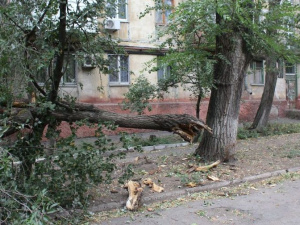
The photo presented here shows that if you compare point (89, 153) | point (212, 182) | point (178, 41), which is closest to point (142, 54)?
point (178, 41)

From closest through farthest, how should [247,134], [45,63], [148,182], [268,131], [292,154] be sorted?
[45,63], [148,182], [292,154], [247,134], [268,131]

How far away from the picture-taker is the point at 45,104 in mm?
5617

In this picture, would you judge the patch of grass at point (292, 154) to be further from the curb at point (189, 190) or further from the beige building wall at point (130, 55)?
the beige building wall at point (130, 55)

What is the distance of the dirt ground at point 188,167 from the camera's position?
7.32m

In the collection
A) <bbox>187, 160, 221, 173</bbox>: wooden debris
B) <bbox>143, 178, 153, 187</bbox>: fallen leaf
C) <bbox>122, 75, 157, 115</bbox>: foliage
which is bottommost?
<bbox>143, 178, 153, 187</bbox>: fallen leaf

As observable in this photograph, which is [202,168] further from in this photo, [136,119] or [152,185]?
[136,119]

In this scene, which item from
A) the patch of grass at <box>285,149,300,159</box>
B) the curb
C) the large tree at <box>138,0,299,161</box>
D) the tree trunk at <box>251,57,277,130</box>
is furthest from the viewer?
the tree trunk at <box>251,57,277,130</box>

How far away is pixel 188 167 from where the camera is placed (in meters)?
8.87

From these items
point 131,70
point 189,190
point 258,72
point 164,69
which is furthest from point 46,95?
point 258,72

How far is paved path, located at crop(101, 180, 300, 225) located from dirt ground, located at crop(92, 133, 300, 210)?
927 mm

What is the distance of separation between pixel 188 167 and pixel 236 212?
2.87 metres

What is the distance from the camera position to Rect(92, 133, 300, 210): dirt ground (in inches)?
288

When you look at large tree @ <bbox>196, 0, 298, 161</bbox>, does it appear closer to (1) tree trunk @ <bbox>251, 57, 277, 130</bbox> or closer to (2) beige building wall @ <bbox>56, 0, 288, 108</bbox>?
(1) tree trunk @ <bbox>251, 57, 277, 130</bbox>

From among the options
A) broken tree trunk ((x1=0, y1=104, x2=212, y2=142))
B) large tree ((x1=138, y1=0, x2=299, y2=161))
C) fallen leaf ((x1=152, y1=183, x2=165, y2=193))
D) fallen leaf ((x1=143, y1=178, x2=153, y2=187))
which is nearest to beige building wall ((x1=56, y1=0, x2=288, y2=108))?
large tree ((x1=138, y1=0, x2=299, y2=161))
